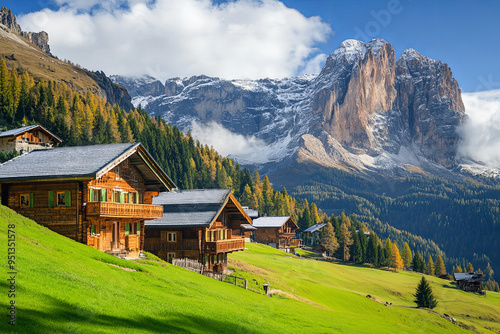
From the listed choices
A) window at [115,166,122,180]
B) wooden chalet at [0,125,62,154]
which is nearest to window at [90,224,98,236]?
window at [115,166,122,180]

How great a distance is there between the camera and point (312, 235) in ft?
559

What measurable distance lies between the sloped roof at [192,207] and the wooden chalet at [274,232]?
77751 millimetres

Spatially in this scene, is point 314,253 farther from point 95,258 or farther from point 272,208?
point 95,258

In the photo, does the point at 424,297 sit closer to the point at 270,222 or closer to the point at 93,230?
the point at 93,230

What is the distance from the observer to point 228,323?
23.9 meters

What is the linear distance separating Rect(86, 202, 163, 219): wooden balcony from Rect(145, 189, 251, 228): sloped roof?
744 centimetres

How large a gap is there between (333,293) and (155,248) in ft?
74.4

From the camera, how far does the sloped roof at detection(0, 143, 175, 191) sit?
36.8m

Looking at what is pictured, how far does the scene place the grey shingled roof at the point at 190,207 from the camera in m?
51.8

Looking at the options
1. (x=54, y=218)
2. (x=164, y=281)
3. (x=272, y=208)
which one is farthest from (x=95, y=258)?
(x=272, y=208)

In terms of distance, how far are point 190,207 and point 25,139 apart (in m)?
57.6

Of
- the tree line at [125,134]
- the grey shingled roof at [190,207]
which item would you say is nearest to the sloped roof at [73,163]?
the grey shingled roof at [190,207]

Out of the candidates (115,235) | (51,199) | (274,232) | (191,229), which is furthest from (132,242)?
(274,232)

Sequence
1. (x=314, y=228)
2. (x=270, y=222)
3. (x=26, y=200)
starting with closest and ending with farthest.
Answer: (x=26, y=200) < (x=270, y=222) < (x=314, y=228)
